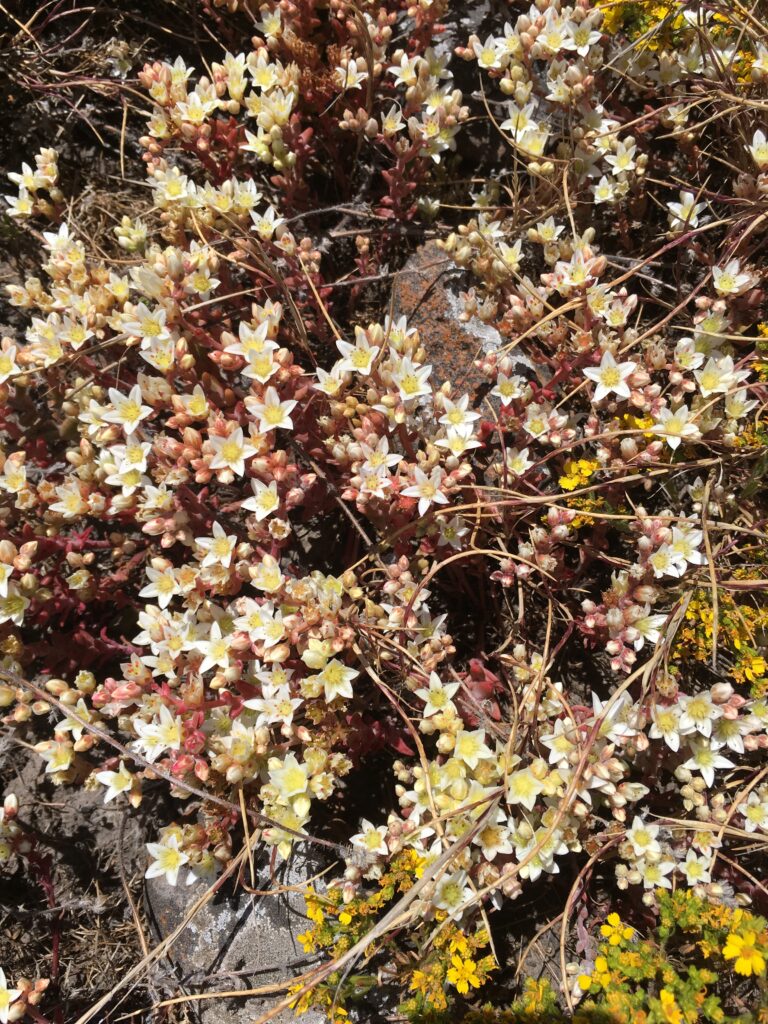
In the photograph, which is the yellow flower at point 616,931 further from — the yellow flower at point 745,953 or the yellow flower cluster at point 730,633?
the yellow flower cluster at point 730,633

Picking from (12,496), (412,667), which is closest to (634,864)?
(412,667)

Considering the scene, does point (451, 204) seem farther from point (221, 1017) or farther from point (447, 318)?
point (221, 1017)

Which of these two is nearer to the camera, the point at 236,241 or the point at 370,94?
the point at 236,241

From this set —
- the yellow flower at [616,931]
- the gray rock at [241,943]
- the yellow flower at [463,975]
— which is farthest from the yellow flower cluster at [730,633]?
the gray rock at [241,943]

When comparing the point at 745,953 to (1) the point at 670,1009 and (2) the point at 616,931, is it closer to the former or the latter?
(1) the point at 670,1009

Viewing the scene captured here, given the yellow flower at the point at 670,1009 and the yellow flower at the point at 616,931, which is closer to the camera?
the yellow flower at the point at 670,1009

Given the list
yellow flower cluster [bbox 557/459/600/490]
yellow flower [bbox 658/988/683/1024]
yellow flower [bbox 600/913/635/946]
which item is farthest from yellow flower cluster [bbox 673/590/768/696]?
yellow flower [bbox 658/988/683/1024]

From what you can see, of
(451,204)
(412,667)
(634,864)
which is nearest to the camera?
(634,864)
